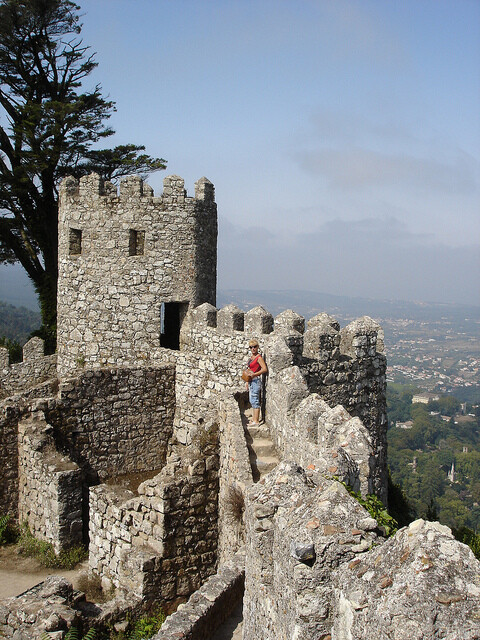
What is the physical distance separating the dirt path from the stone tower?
4.04 meters

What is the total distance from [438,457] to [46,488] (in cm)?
4059

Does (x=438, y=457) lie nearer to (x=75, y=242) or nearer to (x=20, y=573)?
(x=75, y=242)

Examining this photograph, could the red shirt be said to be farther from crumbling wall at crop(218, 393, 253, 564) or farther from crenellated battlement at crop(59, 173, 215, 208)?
crenellated battlement at crop(59, 173, 215, 208)

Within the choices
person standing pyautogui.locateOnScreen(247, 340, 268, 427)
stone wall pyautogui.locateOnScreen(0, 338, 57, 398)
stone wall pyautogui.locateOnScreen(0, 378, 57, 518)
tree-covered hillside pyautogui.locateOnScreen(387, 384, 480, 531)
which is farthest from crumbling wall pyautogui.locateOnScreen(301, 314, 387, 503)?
stone wall pyautogui.locateOnScreen(0, 338, 57, 398)

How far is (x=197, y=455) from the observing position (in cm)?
828

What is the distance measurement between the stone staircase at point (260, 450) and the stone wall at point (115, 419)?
336cm

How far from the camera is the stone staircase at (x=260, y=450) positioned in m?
7.58

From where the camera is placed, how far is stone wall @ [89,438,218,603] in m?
7.64

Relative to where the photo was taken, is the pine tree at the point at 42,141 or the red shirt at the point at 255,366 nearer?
the red shirt at the point at 255,366

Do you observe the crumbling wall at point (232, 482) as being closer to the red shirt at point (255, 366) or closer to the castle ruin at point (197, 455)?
the castle ruin at point (197, 455)

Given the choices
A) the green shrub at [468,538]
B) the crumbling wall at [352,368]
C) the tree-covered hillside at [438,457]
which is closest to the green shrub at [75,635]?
the crumbling wall at [352,368]

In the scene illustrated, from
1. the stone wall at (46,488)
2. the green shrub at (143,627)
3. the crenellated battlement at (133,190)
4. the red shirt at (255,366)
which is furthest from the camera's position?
the crenellated battlement at (133,190)

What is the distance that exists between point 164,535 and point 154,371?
15.4 feet

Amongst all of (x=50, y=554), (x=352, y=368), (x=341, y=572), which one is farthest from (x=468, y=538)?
(x=341, y=572)
